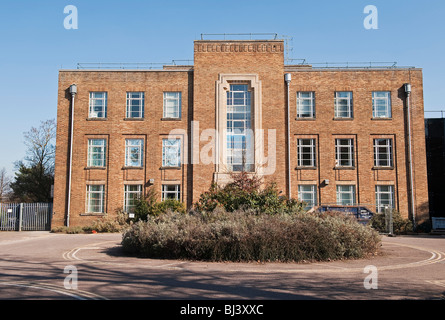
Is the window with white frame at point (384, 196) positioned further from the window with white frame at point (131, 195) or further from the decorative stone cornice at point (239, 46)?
the window with white frame at point (131, 195)

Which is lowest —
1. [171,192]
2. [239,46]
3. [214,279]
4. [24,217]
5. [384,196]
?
[214,279]

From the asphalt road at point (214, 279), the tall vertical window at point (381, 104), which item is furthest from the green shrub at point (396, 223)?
the asphalt road at point (214, 279)

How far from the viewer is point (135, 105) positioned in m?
27.8

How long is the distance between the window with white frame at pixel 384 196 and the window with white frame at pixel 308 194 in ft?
13.8

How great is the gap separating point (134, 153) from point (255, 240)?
58.5ft

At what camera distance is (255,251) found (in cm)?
1152

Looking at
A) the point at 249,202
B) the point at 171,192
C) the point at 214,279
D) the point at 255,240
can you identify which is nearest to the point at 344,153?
the point at 171,192

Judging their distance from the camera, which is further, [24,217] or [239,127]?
[239,127]

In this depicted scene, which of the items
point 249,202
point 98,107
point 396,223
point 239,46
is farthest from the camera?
point 98,107

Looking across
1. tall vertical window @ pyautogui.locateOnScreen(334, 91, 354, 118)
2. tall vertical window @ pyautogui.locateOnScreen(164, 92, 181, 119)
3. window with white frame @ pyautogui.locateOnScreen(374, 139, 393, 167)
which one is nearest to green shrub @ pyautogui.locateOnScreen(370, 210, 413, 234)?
window with white frame @ pyautogui.locateOnScreen(374, 139, 393, 167)

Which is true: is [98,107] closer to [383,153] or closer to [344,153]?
[344,153]

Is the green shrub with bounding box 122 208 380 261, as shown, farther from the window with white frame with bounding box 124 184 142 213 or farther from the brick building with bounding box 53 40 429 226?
the window with white frame with bounding box 124 184 142 213

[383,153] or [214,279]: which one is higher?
[383,153]
